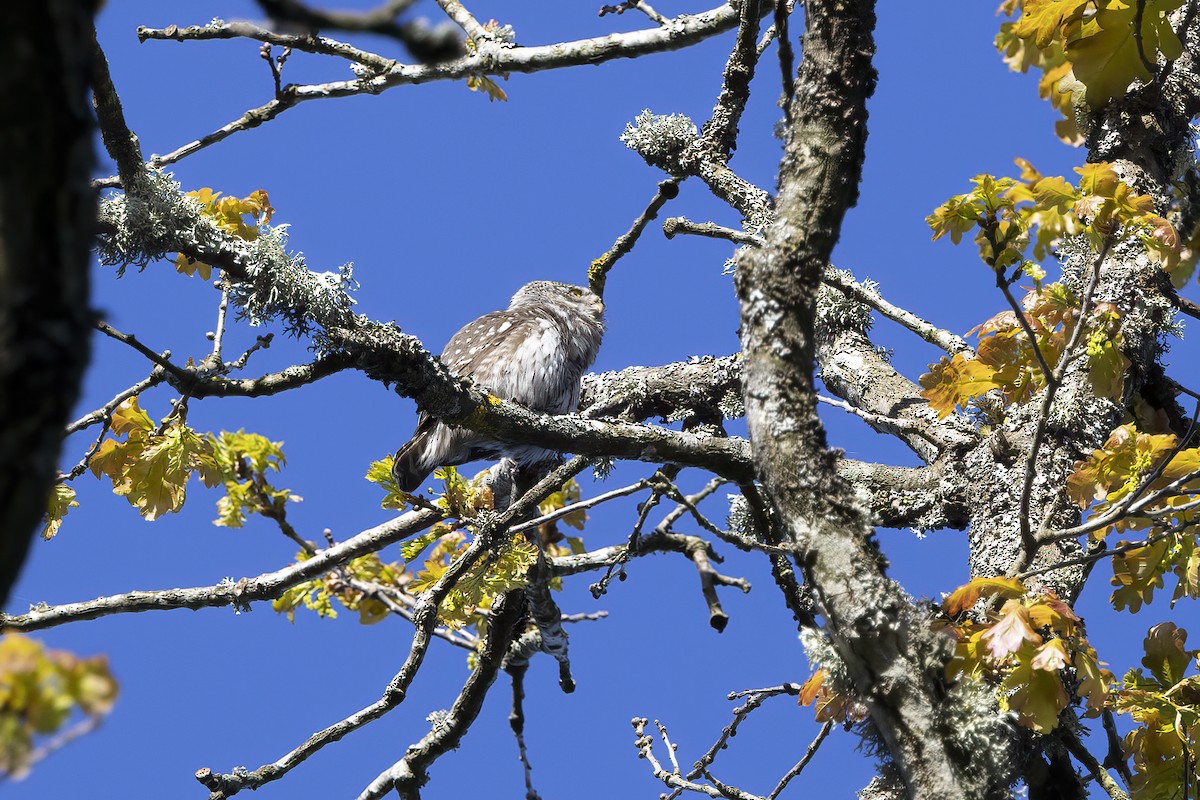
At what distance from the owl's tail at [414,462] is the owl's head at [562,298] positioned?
171 cm

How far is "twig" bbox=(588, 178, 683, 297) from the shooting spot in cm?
452

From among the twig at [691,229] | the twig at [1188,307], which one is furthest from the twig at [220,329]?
the twig at [1188,307]

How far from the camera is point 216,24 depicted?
3.93 meters

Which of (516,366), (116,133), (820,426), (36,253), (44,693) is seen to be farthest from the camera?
(516,366)

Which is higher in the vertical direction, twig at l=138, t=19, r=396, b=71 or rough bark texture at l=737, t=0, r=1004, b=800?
twig at l=138, t=19, r=396, b=71

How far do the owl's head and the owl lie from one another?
1 centimetres

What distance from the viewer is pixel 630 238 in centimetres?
491

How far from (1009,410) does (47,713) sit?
358cm

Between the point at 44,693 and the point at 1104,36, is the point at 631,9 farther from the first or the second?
the point at 44,693

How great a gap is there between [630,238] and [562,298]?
163 cm

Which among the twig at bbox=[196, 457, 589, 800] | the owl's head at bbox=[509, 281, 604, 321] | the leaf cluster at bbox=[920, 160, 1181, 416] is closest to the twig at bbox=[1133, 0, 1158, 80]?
the leaf cluster at bbox=[920, 160, 1181, 416]

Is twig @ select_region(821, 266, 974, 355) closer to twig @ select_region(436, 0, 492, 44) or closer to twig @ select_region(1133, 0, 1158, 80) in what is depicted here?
twig @ select_region(1133, 0, 1158, 80)

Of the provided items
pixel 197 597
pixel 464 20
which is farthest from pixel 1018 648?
pixel 464 20

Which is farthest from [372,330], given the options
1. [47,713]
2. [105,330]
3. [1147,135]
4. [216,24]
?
[1147,135]
